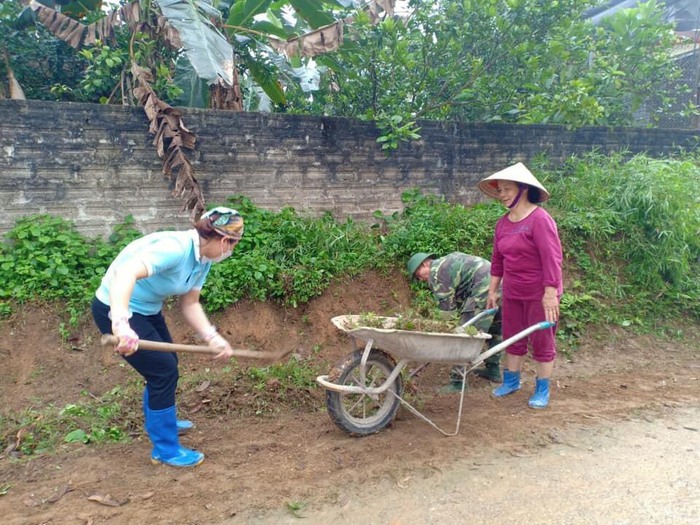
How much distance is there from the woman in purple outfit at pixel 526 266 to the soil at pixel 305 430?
535 millimetres

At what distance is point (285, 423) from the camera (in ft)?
13.6

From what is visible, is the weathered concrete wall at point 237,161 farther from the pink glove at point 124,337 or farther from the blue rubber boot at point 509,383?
the pink glove at point 124,337

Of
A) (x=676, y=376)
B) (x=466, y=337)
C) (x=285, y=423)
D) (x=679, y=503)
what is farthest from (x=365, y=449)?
(x=676, y=376)

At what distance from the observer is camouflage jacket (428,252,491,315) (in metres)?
4.61

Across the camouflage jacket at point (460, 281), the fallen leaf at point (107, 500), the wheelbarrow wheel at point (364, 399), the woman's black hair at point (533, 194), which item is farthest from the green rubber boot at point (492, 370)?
the fallen leaf at point (107, 500)

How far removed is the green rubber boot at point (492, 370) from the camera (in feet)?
16.5

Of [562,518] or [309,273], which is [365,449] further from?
[309,273]

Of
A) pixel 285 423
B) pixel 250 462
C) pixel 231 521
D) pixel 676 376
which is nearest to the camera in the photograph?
pixel 231 521

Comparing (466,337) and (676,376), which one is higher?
(466,337)

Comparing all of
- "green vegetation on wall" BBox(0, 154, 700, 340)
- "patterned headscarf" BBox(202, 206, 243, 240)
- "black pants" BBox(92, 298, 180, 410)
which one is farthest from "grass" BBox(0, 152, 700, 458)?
"patterned headscarf" BBox(202, 206, 243, 240)

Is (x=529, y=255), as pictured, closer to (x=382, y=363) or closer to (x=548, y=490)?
(x=382, y=363)

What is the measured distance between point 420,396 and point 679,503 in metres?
2.08

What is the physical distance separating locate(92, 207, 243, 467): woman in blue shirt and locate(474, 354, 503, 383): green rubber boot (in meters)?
2.75

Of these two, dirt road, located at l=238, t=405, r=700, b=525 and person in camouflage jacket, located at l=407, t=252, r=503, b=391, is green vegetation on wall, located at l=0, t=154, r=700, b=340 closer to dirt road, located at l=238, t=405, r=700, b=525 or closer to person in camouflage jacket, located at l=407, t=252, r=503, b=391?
person in camouflage jacket, located at l=407, t=252, r=503, b=391
